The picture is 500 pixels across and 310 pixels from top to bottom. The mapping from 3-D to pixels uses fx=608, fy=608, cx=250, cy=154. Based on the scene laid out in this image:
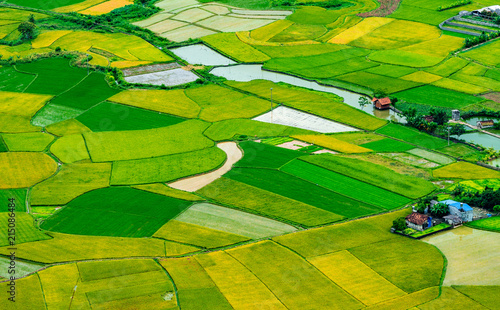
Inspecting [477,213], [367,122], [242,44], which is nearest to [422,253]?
[477,213]

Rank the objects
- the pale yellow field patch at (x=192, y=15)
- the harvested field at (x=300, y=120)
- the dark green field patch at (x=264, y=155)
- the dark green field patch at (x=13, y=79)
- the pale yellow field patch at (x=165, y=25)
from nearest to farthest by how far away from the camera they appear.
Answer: the dark green field patch at (x=264, y=155) → the harvested field at (x=300, y=120) → the dark green field patch at (x=13, y=79) → the pale yellow field patch at (x=165, y=25) → the pale yellow field patch at (x=192, y=15)

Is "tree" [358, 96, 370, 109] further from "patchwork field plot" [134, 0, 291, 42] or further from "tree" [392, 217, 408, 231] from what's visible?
"patchwork field plot" [134, 0, 291, 42]

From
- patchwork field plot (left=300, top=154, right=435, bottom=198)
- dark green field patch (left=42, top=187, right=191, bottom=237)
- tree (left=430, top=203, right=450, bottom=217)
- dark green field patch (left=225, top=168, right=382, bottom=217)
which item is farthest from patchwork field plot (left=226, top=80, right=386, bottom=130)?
dark green field patch (left=42, top=187, right=191, bottom=237)

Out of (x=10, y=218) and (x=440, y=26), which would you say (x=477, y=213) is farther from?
(x=440, y=26)

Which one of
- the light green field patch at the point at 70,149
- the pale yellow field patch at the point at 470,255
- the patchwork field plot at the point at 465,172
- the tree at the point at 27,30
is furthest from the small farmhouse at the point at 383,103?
the tree at the point at 27,30

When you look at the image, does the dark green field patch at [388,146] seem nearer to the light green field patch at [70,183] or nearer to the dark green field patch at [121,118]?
the dark green field patch at [121,118]
